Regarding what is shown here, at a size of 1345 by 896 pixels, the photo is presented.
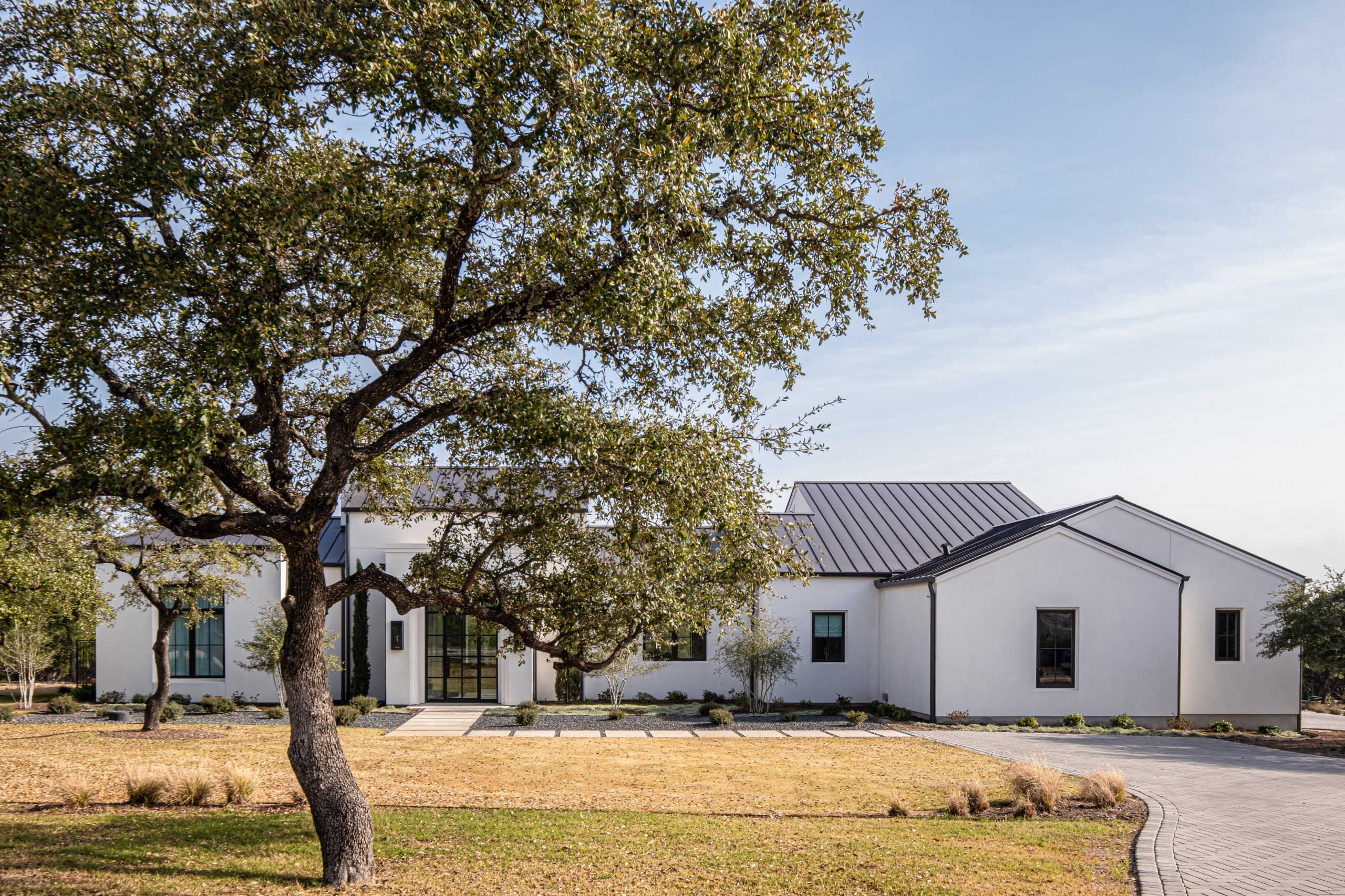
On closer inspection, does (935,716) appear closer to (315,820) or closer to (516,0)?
(315,820)

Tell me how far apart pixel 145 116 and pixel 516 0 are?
9.29ft

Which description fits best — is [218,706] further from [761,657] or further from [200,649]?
[761,657]

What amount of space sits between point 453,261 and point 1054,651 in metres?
17.9

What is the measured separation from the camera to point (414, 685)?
2147 centimetres

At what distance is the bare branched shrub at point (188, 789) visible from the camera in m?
10.6

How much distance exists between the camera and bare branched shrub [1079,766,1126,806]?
10.7 m

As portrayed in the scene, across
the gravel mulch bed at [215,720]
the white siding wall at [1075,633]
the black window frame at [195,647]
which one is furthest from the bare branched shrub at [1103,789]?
the black window frame at [195,647]

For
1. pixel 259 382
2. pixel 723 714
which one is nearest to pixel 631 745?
pixel 723 714

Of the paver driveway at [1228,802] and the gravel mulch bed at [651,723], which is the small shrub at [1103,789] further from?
the gravel mulch bed at [651,723]

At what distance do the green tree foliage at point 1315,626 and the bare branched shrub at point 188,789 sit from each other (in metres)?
20.6

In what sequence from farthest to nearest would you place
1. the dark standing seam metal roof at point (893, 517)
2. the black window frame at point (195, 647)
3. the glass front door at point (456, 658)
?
1. the dark standing seam metal roof at point (893, 517)
2. the black window frame at point (195, 647)
3. the glass front door at point (456, 658)

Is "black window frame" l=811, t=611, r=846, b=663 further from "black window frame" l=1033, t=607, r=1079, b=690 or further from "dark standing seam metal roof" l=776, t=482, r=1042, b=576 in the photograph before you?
"black window frame" l=1033, t=607, r=1079, b=690

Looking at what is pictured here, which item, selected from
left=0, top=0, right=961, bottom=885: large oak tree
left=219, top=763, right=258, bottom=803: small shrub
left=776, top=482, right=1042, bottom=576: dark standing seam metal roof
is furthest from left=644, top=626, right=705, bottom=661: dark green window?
left=0, top=0, right=961, bottom=885: large oak tree

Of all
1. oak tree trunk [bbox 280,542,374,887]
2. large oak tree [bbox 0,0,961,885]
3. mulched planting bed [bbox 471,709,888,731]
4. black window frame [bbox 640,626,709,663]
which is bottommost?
mulched planting bed [bbox 471,709,888,731]
